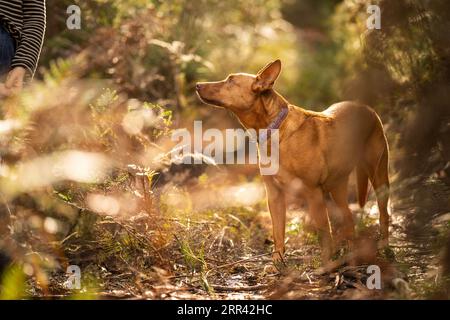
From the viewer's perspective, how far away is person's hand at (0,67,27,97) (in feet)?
13.4

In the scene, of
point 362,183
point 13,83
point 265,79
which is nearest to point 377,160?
point 362,183

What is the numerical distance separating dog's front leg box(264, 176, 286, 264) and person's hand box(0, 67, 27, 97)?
210cm

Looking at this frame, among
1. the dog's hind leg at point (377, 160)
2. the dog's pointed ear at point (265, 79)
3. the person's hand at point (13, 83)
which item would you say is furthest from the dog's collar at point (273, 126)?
the person's hand at point (13, 83)

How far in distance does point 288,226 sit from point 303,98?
544cm

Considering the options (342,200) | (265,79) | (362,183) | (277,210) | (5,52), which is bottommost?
(277,210)

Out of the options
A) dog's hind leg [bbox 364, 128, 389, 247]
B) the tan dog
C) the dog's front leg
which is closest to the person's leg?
the tan dog

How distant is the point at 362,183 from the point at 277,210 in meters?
1.17

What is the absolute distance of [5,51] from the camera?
4.19 m

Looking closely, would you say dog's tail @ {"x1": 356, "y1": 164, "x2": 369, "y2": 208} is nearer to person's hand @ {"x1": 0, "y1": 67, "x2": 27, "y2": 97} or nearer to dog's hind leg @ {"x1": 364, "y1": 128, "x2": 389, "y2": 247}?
dog's hind leg @ {"x1": 364, "y1": 128, "x2": 389, "y2": 247}

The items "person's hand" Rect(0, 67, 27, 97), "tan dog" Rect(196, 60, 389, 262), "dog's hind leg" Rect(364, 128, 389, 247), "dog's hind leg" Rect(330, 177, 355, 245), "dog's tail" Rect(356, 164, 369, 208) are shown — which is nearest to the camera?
"person's hand" Rect(0, 67, 27, 97)

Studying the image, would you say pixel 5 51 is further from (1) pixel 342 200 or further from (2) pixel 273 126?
(1) pixel 342 200

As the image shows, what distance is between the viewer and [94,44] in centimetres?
772
